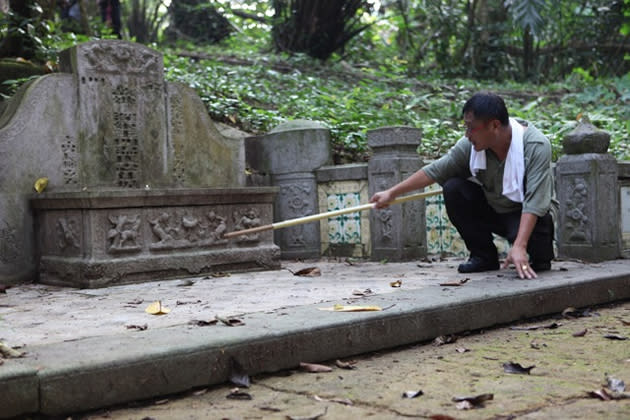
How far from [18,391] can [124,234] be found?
298 cm

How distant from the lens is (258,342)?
278 centimetres

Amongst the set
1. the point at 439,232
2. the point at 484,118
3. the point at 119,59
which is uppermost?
the point at 119,59

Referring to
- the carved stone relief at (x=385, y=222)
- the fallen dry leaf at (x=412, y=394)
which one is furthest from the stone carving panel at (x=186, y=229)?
the fallen dry leaf at (x=412, y=394)

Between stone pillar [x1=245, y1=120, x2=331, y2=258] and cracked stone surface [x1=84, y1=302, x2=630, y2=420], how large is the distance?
3625 mm

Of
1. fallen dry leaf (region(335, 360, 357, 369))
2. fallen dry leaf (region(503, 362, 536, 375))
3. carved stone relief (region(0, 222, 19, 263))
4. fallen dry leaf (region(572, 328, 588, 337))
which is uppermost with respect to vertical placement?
carved stone relief (region(0, 222, 19, 263))

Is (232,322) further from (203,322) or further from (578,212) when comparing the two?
(578,212)

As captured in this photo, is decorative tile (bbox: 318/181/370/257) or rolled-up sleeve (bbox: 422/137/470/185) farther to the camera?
decorative tile (bbox: 318/181/370/257)

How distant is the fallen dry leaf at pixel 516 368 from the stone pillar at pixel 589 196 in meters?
3.23

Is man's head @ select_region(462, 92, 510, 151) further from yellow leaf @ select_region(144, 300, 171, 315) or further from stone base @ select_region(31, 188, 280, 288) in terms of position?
yellow leaf @ select_region(144, 300, 171, 315)

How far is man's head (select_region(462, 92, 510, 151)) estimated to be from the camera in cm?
454

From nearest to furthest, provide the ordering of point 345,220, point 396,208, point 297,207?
point 396,208
point 345,220
point 297,207

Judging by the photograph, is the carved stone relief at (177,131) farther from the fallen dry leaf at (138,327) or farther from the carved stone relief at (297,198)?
the fallen dry leaf at (138,327)

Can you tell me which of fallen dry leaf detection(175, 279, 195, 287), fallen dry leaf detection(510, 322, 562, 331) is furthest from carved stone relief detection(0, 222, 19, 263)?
fallen dry leaf detection(510, 322, 562, 331)

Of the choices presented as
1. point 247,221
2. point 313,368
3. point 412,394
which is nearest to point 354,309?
point 313,368
